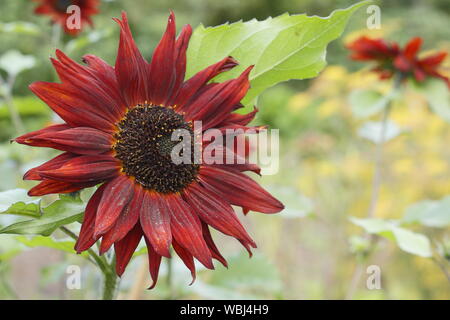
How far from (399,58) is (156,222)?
0.71 m

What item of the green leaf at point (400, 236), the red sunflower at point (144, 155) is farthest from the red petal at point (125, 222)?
the green leaf at point (400, 236)

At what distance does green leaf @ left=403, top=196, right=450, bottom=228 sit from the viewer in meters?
0.63

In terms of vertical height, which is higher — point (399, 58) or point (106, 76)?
point (399, 58)

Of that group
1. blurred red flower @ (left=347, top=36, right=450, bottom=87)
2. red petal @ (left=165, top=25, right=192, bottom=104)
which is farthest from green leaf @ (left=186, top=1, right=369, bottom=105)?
blurred red flower @ (left=347, top=36, right=450, bottom=87)

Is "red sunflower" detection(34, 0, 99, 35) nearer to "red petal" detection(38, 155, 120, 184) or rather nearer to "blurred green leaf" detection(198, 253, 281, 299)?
"blurred green leaf" detection(198, 253, 281, 299)

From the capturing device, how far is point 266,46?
396 millimetres

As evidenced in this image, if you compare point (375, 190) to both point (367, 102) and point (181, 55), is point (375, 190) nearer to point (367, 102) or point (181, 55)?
point (367, 102)

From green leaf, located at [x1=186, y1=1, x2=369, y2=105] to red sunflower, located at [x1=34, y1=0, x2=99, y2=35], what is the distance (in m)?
0.71

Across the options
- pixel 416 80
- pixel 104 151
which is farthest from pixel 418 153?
pixel 104 151

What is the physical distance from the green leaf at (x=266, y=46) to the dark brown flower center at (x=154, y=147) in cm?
4

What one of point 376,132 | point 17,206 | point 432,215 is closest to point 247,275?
point 432,215
